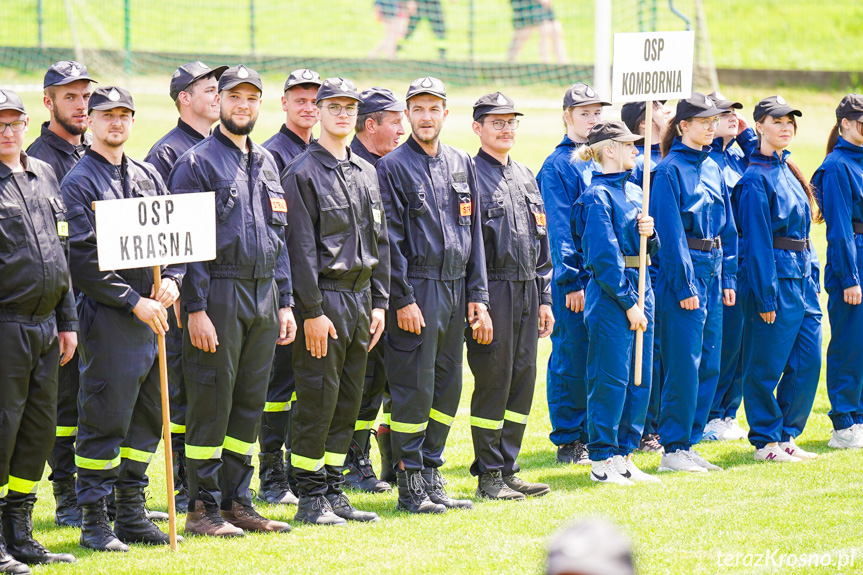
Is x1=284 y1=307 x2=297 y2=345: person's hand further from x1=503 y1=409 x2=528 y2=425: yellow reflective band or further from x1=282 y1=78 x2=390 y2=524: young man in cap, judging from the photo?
x1=503 y1=409 x2=528 y2=425: yellow reflective band

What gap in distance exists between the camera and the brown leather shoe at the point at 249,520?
20.1 feet

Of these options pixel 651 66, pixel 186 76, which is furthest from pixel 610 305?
pixel 186 76

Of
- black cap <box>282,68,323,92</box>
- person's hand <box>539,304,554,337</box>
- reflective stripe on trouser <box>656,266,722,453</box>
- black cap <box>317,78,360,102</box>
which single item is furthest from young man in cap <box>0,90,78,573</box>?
reflective stripe on trouser <box>656,266,722,453</box>

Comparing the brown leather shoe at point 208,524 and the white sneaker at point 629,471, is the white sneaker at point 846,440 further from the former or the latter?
the brown leather shoe at point 208,524

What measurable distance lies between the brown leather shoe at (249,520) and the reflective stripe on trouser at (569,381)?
2.76 metres

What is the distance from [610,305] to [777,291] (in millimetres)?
1566

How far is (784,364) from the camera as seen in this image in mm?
8109

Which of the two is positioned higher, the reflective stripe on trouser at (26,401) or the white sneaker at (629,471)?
the reflective stripe on trouser at (26,401)

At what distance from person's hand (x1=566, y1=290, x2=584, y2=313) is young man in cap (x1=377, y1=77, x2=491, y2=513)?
135cm

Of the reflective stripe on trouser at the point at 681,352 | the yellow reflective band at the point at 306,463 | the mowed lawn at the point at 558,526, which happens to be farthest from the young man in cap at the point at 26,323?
the reflective stripe on trouser at the point at 681,352

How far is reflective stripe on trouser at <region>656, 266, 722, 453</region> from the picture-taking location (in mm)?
7684

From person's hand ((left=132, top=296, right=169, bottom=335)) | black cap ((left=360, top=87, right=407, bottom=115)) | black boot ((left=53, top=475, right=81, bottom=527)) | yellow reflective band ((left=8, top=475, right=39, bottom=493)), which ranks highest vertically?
black cap ((left=360, top=87, right=407, bottom=115))

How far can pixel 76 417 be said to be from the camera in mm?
6629

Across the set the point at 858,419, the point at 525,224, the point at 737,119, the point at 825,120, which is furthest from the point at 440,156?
the point at 825,120
